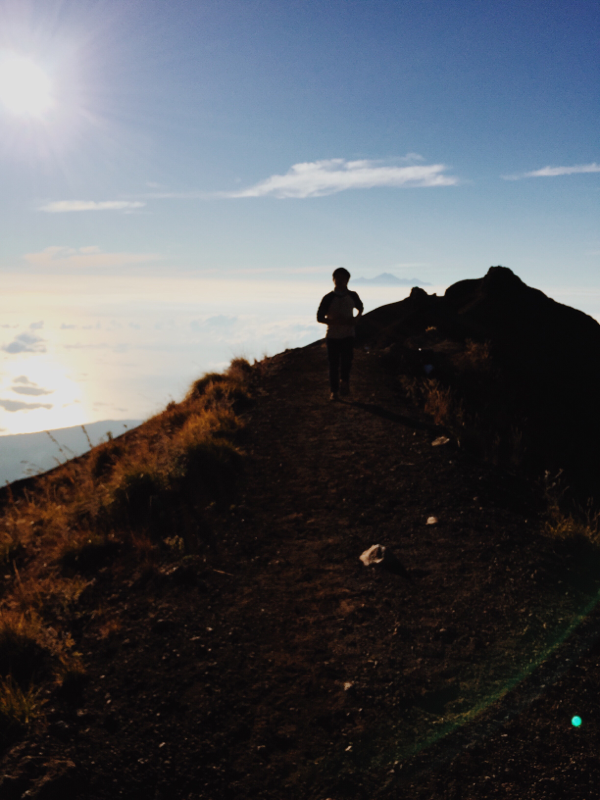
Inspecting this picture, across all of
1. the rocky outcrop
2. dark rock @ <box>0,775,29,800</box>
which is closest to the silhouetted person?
the rocky outcrop

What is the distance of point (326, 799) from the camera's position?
2.86 m

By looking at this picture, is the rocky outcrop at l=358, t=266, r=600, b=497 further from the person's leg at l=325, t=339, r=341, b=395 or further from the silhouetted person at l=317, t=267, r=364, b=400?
the silhouetted person at l=317, t=267, r=364, b=400

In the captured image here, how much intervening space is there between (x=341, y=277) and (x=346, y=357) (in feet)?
5.40

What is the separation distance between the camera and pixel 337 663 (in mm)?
3877

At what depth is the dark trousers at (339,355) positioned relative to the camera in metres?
9.85

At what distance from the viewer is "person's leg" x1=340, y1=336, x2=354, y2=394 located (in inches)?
388

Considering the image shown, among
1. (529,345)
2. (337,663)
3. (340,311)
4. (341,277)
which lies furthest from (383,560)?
(529,345)

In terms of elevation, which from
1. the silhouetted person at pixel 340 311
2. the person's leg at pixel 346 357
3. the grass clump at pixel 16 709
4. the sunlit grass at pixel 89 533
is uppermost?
the silhouetted person at pixel 340 311

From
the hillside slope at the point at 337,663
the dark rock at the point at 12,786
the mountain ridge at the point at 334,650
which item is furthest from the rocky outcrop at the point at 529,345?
the dark rock at the point at 12,786

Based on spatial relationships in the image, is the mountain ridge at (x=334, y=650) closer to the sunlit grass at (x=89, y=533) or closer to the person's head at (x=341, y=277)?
the sunlit grass at (x=89, y=533)

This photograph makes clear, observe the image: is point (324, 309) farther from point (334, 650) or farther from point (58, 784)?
point (58, 784)

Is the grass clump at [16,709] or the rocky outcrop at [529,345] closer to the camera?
the grass clump at [16,709]

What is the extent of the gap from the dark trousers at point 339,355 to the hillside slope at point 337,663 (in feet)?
12.3

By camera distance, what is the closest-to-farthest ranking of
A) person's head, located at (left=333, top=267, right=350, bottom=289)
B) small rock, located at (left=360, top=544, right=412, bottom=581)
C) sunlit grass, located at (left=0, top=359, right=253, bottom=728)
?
sunlit grass, located at (left=0, top=359, right=253, bottom=728), small rock, located at (left=360, top=544, right=412, bottom=581), person's head, located at (left=333, top=267, right=350, bottom=289)
